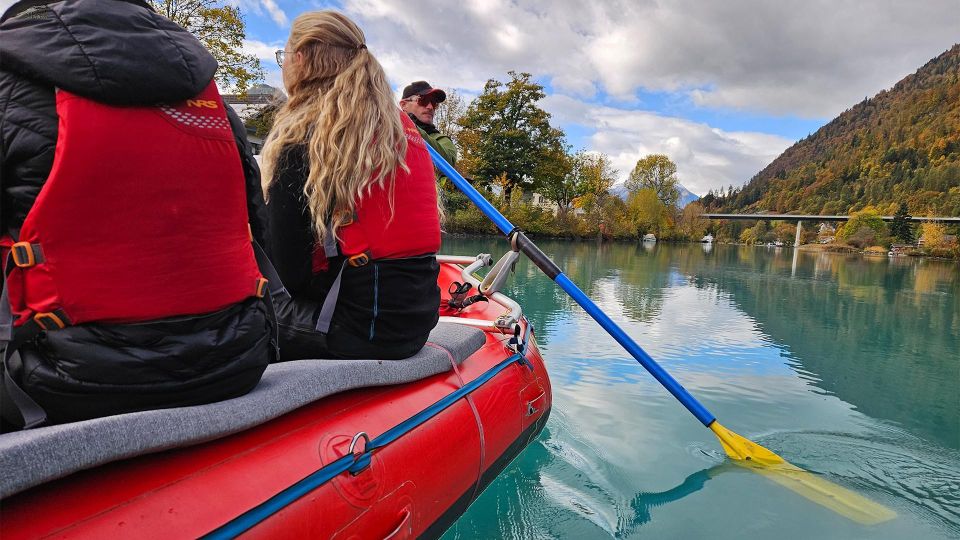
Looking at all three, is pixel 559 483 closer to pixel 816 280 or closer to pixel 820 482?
pixel 820 482

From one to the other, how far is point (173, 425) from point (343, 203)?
930 mm

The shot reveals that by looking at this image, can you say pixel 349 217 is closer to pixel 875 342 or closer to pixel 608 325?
pixel 608 325

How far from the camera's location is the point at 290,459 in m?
1.39

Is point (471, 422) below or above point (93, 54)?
below

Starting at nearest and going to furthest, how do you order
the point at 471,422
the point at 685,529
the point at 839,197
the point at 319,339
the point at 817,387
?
1. the point at 319,339
2. the point at 471,422
3. the point at 685,529
4. the point at 817,387
5. the point at 839,197

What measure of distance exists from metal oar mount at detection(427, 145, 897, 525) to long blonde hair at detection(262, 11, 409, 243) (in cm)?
129

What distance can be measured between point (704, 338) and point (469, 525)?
5803 millimetres

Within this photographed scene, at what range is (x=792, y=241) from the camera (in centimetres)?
8575

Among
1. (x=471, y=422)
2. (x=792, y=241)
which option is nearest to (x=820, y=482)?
(x=471, y=422)

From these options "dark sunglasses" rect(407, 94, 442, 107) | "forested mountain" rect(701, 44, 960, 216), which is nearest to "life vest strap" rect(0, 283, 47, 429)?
"dark sunglasses" rect(407, 94, 442, 107)

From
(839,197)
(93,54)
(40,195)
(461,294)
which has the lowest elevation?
(461,294)

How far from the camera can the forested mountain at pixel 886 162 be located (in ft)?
277

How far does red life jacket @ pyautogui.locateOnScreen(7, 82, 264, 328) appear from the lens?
1.09 metres

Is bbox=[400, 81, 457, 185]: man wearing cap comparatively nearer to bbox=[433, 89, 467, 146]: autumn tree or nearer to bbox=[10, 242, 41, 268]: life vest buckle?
bbox=[10, 242, 41, 268]: life vest buckle
